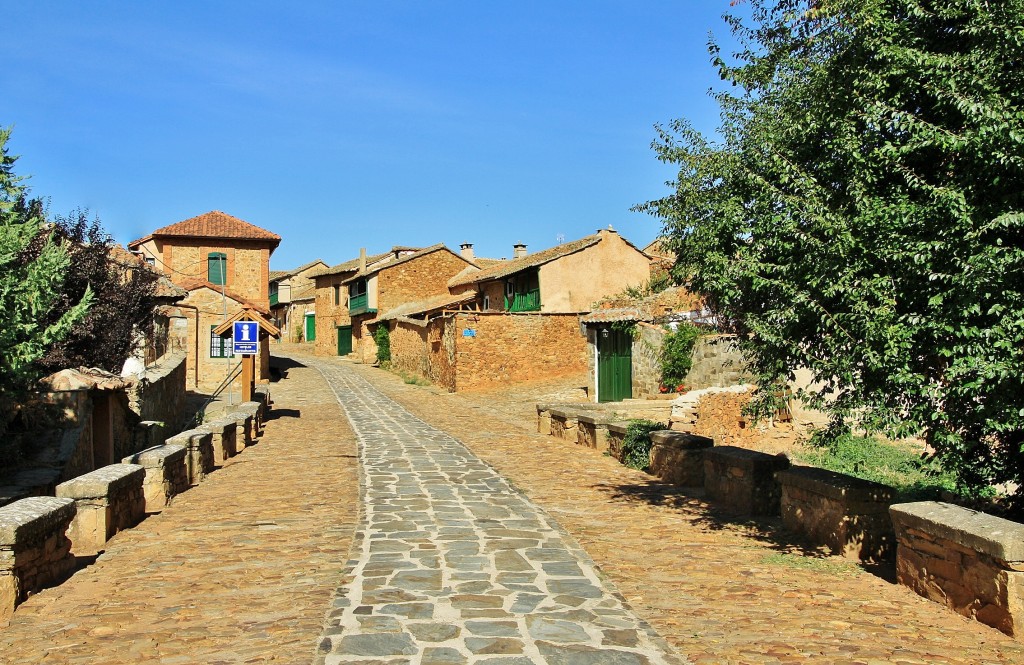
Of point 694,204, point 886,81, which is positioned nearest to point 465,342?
point 694,204

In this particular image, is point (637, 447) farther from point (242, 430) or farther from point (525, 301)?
point (525, 301)

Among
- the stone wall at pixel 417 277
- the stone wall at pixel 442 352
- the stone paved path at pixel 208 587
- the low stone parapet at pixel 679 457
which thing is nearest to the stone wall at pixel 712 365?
the low stone parapet at pixel 679 457

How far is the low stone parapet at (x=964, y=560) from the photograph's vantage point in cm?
494

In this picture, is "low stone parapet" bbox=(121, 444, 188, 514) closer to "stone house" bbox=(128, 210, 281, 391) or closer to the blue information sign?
the blue information sign

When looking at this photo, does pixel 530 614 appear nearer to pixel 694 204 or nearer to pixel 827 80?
pixel 694 204

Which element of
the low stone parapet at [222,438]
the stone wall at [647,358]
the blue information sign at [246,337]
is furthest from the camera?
the stone wall at [647,358]

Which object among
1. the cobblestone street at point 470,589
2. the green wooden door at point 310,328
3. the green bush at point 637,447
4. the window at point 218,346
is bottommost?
the cobblestone street at point 470,589

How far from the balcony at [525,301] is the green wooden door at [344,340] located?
60.6 ft

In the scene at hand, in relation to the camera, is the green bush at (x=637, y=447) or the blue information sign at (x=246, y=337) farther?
the blue information sign at (x=246, y=337)

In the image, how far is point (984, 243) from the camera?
561 cm

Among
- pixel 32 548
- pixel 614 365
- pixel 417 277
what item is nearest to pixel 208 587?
pixel 32 548

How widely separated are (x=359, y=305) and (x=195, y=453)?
1486 inches

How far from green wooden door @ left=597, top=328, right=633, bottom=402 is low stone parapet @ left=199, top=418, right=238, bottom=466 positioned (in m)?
12.6

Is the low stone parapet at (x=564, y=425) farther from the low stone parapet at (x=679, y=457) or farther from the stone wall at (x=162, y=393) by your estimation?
the stone wall at (x=162, y=393)
